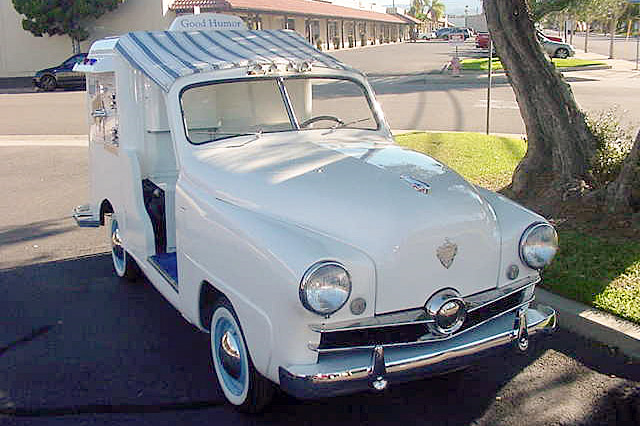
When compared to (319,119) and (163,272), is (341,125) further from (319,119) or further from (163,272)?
(163,272)

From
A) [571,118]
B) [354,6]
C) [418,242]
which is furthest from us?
[354,6]

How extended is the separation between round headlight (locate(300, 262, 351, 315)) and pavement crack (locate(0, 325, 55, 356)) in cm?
275

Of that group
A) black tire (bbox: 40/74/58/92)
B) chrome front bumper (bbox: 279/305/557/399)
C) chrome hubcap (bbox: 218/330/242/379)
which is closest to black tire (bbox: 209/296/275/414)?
chrome hubcap (bbox: 218/330/242/379)

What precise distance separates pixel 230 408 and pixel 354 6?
2620 inches

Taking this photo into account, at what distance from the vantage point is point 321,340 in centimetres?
352

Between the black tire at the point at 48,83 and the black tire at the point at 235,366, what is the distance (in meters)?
26.5

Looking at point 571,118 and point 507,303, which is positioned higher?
point 571,118

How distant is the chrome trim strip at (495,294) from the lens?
3836 mm

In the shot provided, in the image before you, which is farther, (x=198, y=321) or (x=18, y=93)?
(x=18, y=93)

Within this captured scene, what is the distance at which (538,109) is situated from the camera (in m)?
7.64

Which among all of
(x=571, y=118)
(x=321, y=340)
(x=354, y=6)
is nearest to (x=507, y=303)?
(x=321, y=340)

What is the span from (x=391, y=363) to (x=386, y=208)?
0.84m

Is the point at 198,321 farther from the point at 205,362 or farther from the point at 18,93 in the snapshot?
the point at 18,93

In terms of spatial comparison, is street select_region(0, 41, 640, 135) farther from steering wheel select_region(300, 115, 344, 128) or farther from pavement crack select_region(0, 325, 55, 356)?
pavement crack select_region(0, 325, 55, 356)
